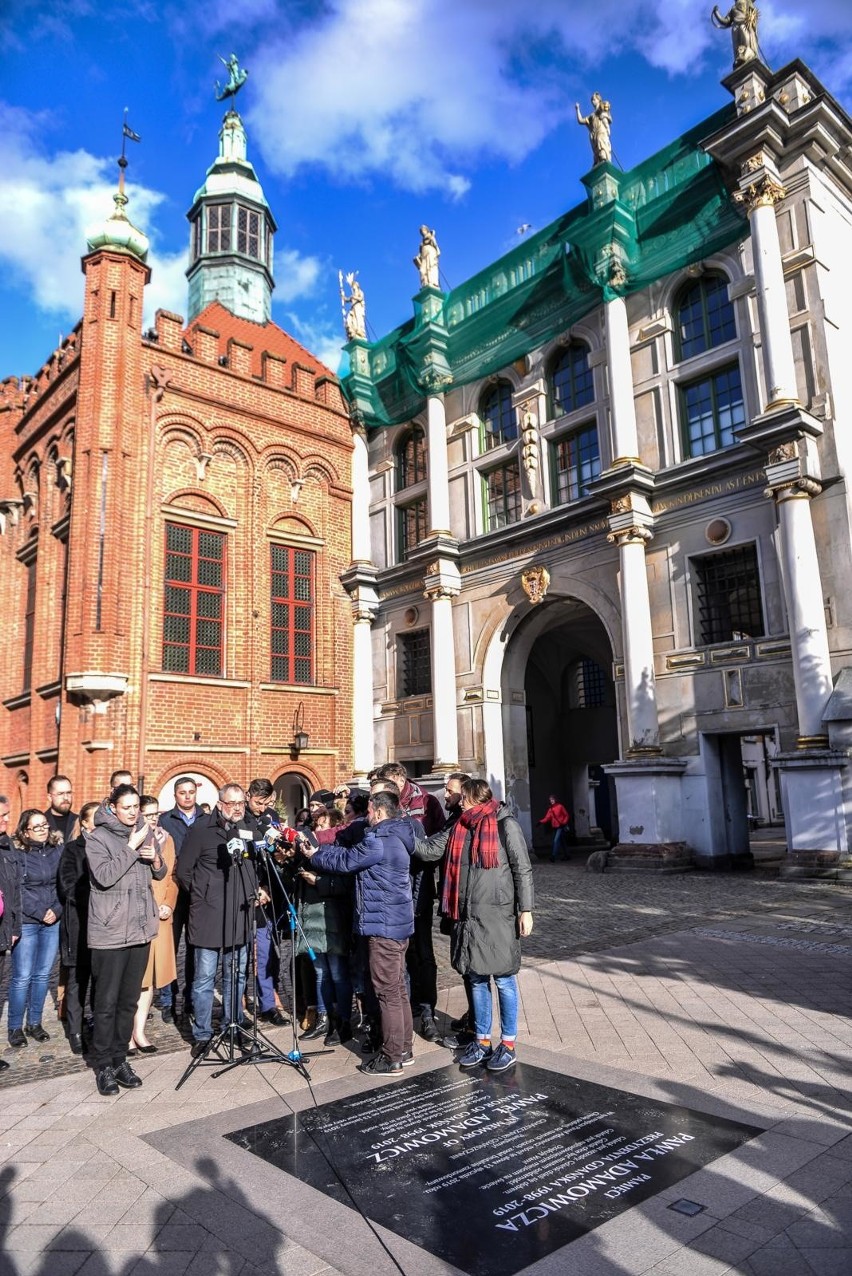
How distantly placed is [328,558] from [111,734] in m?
A: 8.21

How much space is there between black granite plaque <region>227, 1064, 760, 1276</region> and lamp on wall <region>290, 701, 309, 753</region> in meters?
16.9

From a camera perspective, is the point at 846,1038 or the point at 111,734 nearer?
the point at 846,1038

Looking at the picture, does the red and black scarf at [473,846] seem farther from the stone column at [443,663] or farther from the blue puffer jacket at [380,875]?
the stone column at [443,663]

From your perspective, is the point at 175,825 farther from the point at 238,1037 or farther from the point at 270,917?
the point at 238,1037

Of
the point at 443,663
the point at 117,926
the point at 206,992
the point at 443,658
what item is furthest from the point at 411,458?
the point at 117,926

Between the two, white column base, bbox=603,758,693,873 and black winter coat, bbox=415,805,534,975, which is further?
white column base, bbox=603,758,693,873

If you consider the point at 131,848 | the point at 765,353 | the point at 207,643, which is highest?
the point at 765,353

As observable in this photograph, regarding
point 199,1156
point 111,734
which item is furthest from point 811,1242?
point 111,734

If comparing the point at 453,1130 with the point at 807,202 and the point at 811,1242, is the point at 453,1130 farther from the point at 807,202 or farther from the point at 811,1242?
the point at 807,202

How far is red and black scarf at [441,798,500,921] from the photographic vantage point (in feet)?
19.5

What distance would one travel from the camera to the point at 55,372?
23.4 m

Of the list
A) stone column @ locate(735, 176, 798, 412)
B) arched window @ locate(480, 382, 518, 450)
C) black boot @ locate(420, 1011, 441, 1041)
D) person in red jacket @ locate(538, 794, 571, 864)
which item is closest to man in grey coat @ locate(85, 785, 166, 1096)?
black boot @ locate(420, 1011, 441, 1041)

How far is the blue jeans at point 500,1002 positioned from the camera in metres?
5.63

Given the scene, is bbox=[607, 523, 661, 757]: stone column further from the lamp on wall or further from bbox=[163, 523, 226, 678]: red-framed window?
bbox=[163, 523, 226, 678]: red-framed window
